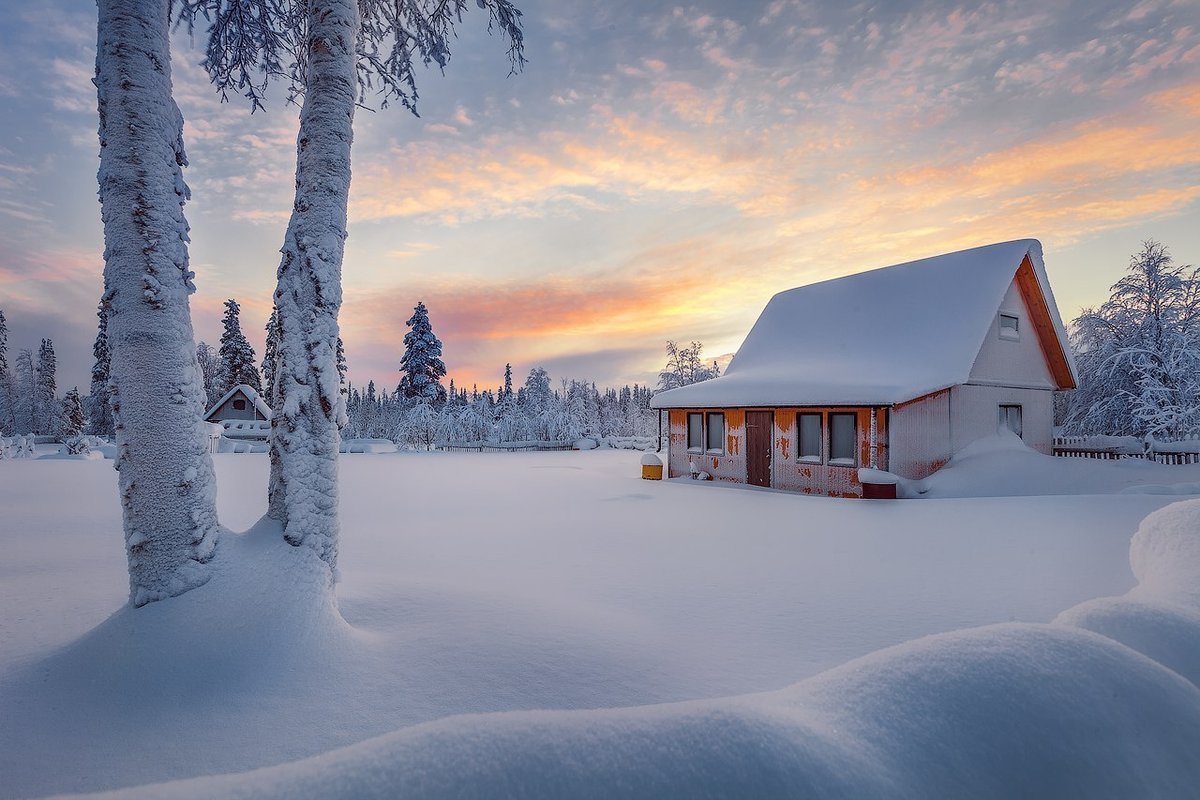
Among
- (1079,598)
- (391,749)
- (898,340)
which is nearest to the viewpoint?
(391,749)

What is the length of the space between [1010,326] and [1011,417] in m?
2.94

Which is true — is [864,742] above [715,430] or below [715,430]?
below

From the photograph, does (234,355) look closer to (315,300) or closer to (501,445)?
(501,445)

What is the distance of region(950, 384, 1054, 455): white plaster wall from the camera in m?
14.7

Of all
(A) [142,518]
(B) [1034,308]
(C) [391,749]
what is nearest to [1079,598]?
(C) [391,749]

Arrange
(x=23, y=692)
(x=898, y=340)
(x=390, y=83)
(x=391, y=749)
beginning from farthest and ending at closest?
(x=898, y=340)
(x=390, y=83)
(x=23, y=692)
(x=391, y=749)

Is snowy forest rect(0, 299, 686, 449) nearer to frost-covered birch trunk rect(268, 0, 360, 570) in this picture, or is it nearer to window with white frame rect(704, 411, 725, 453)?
window with white frame rect(704, 411, 725, 453)

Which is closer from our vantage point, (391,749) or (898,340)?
(391,749)

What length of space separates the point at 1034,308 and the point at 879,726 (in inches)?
815

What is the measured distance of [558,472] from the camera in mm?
20859

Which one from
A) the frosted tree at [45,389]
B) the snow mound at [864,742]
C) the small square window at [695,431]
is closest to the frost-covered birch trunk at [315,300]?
the snow mound at [864,742]

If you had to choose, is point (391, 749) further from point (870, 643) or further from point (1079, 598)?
point (1079, 598)

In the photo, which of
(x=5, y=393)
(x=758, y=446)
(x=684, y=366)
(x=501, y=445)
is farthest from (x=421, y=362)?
(x=5, y=393)

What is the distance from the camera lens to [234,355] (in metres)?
45.3
